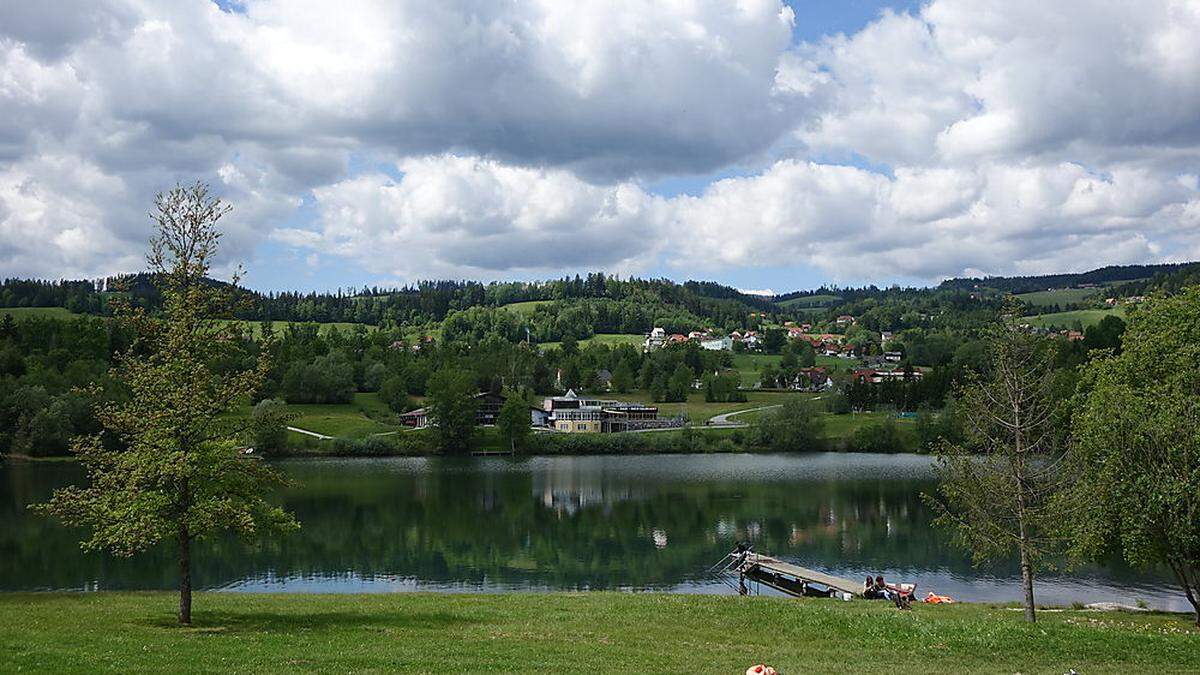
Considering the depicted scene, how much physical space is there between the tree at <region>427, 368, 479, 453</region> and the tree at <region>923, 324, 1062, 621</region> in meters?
105

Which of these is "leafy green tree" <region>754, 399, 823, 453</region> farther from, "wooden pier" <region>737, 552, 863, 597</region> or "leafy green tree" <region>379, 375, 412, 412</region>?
"wooden pier" <region>737, 552, 863, 597</region>

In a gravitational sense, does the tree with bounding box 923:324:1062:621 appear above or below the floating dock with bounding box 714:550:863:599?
above

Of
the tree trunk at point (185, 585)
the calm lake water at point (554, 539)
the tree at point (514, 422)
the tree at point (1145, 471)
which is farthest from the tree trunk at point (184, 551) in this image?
the tree at point (514, 422)

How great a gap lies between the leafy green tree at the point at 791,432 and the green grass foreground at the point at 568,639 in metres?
100

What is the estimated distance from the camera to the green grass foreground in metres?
18.2

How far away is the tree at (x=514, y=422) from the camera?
13000 cm

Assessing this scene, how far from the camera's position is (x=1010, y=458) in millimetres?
26062

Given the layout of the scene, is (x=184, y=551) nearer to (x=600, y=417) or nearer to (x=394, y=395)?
(x=394, y=395)

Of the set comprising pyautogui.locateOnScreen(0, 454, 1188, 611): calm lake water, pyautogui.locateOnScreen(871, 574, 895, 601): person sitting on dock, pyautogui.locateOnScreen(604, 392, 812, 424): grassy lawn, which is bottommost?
pyautogui.locateOnScreen(0, 454, 1188, 611): calm lake water

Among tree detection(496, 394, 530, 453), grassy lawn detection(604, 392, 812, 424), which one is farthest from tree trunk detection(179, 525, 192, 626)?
grassy lawn detection(604, 392, 812, 424)

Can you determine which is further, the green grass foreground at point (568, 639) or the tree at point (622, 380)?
the tree at point (622, 380)

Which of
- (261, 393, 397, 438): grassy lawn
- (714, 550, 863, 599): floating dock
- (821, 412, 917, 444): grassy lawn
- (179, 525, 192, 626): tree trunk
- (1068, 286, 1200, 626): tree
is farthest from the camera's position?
(821, 412, 917, 444): grassy lawn

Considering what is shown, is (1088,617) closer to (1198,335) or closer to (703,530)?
(1198,335)

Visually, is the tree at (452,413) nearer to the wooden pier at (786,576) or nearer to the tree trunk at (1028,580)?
the wooden pier at (786,576)
